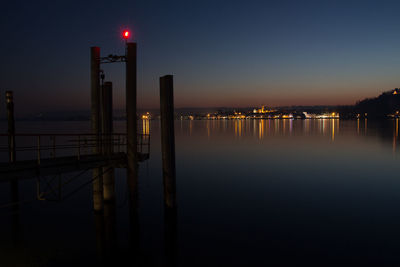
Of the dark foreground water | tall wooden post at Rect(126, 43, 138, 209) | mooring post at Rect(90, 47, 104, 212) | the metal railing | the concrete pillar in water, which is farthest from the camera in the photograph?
the concrete pillar in water

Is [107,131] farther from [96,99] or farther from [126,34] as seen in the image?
[126,34]

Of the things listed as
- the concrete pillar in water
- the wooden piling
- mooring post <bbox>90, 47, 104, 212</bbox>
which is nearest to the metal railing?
the concrete pillar in water

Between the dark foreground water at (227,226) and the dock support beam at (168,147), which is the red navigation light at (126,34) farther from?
the dark foreground water at (227,226)

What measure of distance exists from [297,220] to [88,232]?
34.9 feet

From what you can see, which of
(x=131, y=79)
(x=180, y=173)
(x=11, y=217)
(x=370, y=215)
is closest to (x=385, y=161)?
(x=370, y=215)

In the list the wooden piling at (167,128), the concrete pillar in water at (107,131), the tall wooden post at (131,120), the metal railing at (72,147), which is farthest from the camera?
the concrete pillar in water at (107,131)

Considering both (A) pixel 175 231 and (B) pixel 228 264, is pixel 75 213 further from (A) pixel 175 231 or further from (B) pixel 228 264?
(B) pixel 228 264

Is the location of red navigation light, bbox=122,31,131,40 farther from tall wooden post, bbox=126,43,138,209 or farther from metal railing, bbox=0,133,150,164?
metal railing, bbox=0,133,150,164

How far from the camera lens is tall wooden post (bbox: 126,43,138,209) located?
11867 mm

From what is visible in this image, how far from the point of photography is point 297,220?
1538 cm

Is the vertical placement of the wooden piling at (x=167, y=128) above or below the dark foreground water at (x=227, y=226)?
above

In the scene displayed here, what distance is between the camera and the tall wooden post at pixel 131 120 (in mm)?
11867

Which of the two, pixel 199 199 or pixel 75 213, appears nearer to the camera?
pixel 75 213

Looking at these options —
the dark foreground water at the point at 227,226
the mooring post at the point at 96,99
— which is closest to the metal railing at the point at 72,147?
the mooring post at the point at 96,99
